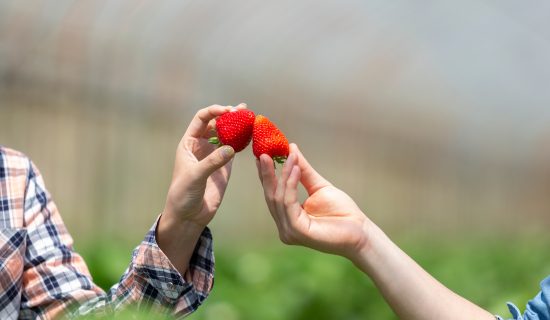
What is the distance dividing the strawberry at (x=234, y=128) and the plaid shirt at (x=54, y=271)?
0.20 meters

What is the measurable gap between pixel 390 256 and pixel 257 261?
210 centimetres

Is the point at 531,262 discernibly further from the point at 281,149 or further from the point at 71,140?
the point at 281,149

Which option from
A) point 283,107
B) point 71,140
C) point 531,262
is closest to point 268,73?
point 283,107

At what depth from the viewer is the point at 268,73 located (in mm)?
5465

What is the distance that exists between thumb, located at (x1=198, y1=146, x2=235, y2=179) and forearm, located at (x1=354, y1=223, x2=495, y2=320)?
11.5 inches

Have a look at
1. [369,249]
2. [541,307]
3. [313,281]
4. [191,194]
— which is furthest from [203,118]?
[313,281]

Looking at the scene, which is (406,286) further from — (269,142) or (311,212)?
(269,142)

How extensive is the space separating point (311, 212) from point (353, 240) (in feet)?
0.35

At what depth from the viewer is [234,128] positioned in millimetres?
1974

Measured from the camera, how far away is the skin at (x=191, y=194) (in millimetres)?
1915

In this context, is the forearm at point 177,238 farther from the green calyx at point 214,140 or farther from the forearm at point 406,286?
the forearm at point 406,286

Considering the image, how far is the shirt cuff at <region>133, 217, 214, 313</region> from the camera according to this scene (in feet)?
6.59

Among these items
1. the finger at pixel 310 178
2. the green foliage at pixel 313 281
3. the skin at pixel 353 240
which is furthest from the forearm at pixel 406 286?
the green foliage at pixel 313 281

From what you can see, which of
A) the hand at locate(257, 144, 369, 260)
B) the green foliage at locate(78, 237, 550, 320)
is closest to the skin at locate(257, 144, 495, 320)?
the hand at locate(257, 144, 369, 260)
